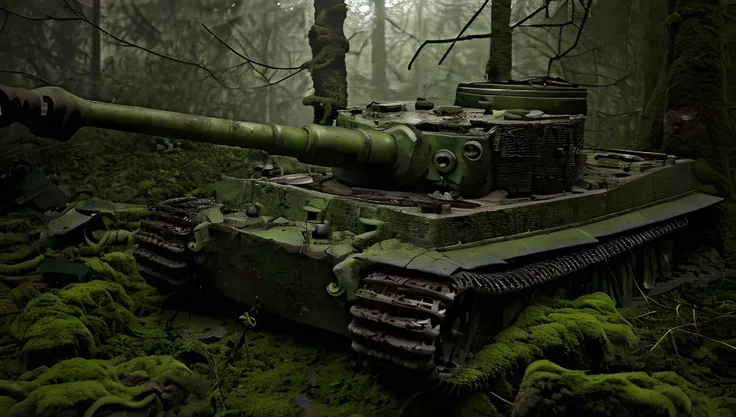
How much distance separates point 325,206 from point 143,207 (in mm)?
4747

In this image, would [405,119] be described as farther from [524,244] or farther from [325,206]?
[524,244]

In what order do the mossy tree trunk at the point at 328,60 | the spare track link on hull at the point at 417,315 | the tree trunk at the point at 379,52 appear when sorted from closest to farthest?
the spare track link on hull at the point at 417,315
the mossy tree trunk at the point at 328,60
the tree trunk at the point at 379,52

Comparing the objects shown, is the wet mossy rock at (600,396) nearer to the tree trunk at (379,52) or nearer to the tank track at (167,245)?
the tank track at (167,245)

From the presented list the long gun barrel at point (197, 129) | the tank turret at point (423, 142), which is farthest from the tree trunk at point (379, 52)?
the long gun barrel at point (197, 129)

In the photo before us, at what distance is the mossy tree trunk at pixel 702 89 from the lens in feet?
32.8

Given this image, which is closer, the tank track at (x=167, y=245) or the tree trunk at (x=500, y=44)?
the tank track at (x=167, y=245)

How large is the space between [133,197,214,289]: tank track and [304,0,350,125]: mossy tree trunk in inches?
195

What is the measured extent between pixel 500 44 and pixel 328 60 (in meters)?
3.27

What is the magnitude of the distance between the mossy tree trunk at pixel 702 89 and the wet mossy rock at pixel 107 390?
338 inches

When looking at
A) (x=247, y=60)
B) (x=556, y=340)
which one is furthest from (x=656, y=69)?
(x=556, y=340)

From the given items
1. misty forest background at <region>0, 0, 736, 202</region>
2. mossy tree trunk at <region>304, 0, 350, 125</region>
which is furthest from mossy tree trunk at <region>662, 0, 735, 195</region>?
mossy tree trunk at <region>304, 0, 350, 125</region>

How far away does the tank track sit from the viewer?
587 centimetres

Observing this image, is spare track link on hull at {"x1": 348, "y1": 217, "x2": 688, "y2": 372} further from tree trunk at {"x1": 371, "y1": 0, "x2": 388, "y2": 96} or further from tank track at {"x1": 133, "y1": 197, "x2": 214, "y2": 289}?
tree trunk at {"x1": 371, "y1": 0, "x2": 388, "y2": 96}

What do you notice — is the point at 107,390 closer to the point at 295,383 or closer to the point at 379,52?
the point at 295,383
